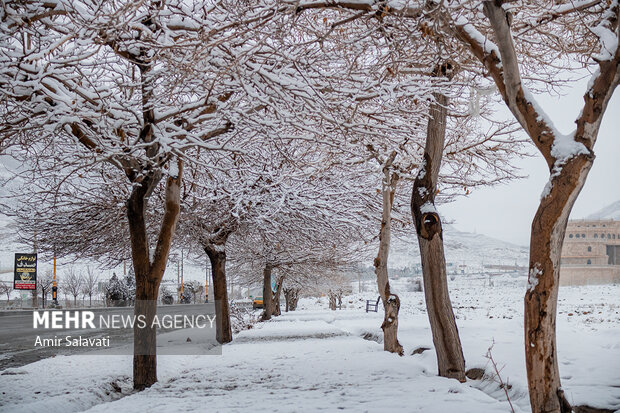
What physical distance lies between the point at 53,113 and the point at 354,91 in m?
3.72

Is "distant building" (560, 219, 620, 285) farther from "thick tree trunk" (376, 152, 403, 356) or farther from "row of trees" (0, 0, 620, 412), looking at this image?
"thick tree trunk" (376, 152, 403, 356)

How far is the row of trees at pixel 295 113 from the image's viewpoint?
4.71m

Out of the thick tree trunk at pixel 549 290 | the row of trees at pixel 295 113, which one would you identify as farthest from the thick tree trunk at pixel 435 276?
the thick tree trunk at pixel 549 290

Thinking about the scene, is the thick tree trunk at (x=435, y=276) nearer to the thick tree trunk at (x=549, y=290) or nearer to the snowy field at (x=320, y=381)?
the snowy field at (x=320, y=381)

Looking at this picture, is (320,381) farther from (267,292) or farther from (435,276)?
(267,292)

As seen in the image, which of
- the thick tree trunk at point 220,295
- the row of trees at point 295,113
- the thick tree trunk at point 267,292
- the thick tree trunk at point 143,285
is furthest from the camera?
the thick tree trunk at point 267,292

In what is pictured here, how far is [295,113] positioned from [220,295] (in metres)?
9.37

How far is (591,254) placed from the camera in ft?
310

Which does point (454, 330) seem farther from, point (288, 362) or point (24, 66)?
point (24, 66)

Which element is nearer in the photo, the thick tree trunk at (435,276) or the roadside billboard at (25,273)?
the thick tree trunk at (435,276)

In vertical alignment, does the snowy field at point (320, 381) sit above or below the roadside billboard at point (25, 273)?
below

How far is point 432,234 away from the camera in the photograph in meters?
7.36

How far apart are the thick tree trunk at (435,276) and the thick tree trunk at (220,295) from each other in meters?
8.36

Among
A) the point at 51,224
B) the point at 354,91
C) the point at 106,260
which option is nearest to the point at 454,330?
the point at 354,91
